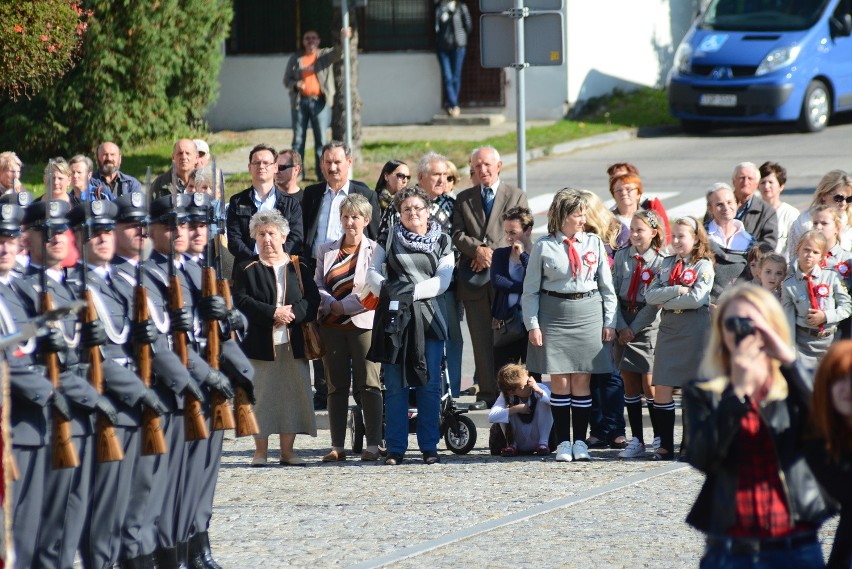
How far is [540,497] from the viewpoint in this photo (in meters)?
9.19

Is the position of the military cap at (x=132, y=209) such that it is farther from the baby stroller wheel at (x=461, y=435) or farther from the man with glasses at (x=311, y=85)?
the man with glasses at (x=311, y=85)

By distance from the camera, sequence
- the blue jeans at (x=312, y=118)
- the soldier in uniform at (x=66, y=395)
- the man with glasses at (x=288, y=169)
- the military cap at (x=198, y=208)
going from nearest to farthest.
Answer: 1. the soldier in uniform at (x=66, y=395)
2. the military cap at (x=198, y=208)
3. the man with glasses at (x=288, y=169)
4. the blue jeans at (x=312, y=118)

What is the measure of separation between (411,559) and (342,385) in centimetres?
301

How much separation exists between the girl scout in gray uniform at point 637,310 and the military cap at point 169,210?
3765mm

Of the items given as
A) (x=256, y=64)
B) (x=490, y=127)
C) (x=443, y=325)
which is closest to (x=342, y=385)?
(x=443, y=325)

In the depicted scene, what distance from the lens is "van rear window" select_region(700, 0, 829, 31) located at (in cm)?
2352

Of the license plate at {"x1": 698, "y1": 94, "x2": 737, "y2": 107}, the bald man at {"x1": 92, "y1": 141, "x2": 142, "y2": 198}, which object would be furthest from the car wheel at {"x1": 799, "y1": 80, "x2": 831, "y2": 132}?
the bald man at {"x1": 92, "y1": 141, "x2": 142, "y2": 198}

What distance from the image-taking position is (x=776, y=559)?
5.16 meters

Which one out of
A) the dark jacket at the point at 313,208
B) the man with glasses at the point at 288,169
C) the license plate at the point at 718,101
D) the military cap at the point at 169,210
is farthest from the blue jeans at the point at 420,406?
the license plate at the point at 718,101

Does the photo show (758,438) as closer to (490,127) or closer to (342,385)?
(342,385)

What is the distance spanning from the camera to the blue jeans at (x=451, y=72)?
2592 centimetres

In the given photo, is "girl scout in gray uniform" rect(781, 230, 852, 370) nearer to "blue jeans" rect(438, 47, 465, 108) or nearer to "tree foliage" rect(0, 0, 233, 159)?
"tree foliage" rect(0, 0, 233, 159)

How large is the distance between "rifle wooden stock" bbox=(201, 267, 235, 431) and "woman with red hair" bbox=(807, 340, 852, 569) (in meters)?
3.24

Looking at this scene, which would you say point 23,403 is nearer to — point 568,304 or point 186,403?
point 186,403
